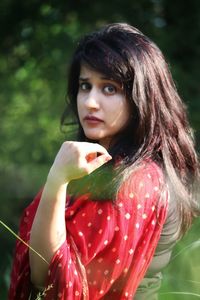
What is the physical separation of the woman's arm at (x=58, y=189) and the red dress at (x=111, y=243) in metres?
0.03

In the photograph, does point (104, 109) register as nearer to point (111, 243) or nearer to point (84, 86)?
point (84, 86)

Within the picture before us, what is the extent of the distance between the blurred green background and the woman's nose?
5.58 feet

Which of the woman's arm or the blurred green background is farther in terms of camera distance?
the blurred green background

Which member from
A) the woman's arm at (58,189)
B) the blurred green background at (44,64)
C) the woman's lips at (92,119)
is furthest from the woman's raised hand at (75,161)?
the blurred green background at (44,64)

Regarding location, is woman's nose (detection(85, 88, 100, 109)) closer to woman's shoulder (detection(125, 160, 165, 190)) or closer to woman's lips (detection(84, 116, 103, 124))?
woman's lips (detection(84, 116, 103, 124))

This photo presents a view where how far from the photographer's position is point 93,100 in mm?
1894

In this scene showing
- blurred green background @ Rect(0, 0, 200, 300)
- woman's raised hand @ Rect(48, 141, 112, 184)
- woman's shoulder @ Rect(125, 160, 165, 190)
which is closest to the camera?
woman's raised hand @ Rect(48, 141, 112, 184)

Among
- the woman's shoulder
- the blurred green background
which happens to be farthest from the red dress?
the blurred green background

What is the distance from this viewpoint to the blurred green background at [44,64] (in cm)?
383

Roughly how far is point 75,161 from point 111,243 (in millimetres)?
215

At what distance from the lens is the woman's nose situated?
1888 mm

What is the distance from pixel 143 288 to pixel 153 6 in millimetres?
2535

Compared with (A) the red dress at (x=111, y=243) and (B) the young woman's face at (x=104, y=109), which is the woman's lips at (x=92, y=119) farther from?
(A) the red dress at (x=111, y=243)

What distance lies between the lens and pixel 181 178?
195 cm
